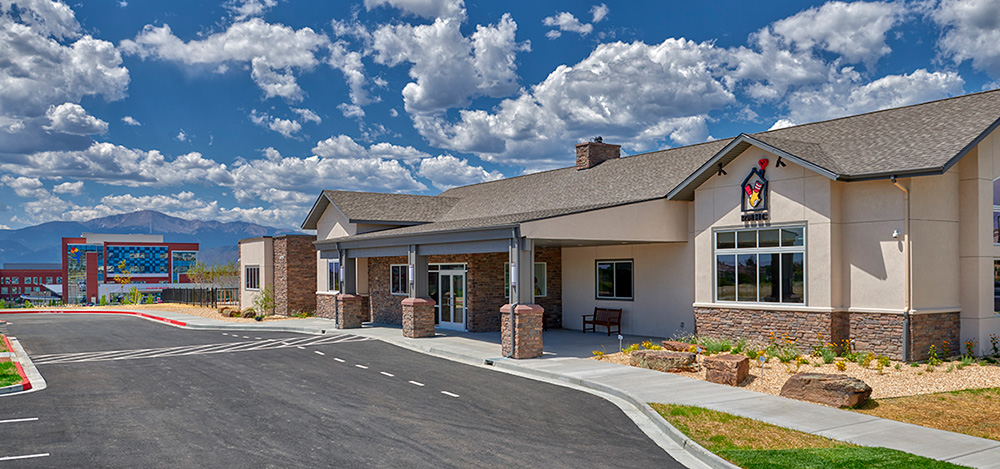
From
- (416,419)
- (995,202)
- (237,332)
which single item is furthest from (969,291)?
(237,332)

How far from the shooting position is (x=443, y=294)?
2570 centimetres

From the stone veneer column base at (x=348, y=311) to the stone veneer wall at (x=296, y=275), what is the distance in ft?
24.0

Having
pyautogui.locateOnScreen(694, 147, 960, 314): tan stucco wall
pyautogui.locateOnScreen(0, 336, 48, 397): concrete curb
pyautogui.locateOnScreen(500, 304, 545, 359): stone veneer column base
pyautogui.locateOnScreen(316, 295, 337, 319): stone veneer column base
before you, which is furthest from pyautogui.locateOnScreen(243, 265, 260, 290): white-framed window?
pyautogui.locateOnScreen(694, 147, 960, 314): tan stucco wall

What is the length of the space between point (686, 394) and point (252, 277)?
28515mm

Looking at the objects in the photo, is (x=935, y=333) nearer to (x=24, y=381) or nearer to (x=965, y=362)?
(x=965, y=362)

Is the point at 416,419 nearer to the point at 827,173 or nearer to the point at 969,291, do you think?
the point at 827,173

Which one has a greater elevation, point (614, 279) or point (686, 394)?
point (614, 279)

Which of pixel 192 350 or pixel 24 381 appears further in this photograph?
pixel 192 350

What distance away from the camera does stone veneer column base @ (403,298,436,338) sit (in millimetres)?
22047

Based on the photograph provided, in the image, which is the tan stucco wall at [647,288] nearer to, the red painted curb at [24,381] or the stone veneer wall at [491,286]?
the stone veneer wall at [491,286]

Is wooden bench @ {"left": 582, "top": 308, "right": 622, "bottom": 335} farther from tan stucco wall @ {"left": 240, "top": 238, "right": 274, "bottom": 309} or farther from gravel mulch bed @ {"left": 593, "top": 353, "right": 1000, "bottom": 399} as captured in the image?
tan stucco wall @ {"left": 240, "top": 238, "right": 274, "bottom": 309}

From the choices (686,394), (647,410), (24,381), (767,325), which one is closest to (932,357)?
(767,325)

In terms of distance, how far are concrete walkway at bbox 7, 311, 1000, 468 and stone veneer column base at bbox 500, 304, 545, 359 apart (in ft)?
1.31

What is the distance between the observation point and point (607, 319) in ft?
74.5
